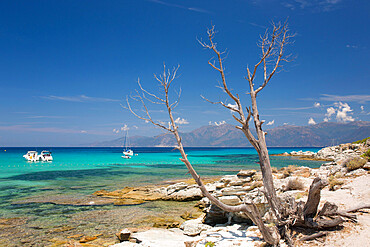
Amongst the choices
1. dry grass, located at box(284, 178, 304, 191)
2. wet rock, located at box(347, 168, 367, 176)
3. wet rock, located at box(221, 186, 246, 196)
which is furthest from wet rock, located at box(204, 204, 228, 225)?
wet rock, located at box(347, 168, 367, 176)

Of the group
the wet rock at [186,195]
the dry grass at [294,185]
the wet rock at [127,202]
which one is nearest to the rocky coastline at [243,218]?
the dry grass at [294,185]

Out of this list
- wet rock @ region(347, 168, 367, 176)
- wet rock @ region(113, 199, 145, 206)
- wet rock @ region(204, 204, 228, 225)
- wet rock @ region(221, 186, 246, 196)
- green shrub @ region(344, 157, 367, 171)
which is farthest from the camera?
wet rock @ region(113, 199, 145, 206)

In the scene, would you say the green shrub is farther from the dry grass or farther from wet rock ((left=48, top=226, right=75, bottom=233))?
wet rock ((left=48, top=226, right=75, bottom=233))

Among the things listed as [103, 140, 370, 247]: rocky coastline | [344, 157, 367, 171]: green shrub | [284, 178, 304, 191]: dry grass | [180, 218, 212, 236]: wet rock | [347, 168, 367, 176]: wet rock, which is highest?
[344, 157, 367, 171]: green shrub

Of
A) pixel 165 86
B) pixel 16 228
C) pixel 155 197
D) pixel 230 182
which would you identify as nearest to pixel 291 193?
pixel 230 182

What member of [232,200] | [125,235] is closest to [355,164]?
[232,200]

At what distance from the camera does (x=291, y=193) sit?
11.7 meters

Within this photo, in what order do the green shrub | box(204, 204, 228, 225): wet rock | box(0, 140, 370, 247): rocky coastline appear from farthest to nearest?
the green shrub < box(204, 204, 228, 225): wet rock < box(0, 140, 370, 247): rocky coastline

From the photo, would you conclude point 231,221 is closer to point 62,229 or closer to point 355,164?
point 62,229

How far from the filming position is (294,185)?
12.8 m

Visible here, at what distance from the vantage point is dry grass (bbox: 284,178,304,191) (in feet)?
41.6

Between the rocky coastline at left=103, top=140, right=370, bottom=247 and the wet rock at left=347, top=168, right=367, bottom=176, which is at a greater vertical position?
the wet rock at left=347, top=168, right=367, bottom=176

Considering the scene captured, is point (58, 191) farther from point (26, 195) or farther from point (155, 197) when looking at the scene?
point (155, 197)

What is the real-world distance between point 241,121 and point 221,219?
675 cm
